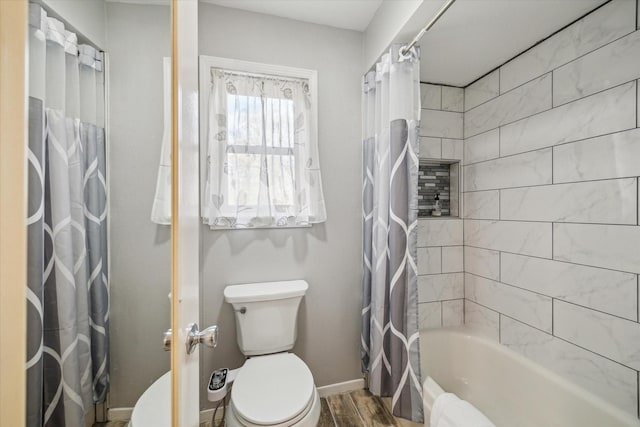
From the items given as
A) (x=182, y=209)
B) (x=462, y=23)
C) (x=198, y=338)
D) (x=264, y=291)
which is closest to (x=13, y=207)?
(x=182, y=209)

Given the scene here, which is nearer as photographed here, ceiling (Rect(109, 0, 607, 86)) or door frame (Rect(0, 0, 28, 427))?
door frame (Rect(0, 0, 28, 427))

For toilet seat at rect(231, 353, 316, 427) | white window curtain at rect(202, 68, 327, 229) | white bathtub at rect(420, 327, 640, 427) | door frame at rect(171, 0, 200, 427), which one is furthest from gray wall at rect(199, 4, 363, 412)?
door frame at rect(171, 0, 200, 427)

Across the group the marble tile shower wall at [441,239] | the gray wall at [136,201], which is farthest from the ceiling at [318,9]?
the gray wall at [136,201]

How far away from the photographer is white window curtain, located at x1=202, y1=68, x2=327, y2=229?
1.45 metres

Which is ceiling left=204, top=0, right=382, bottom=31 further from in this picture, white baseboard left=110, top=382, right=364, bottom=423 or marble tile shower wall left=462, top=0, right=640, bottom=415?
white baseboard left=110, top=382, right=364, bottom=423

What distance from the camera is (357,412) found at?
1.52 metres

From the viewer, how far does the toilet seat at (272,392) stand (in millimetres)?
964

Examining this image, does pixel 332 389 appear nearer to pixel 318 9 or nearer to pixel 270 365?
pixel 270 365

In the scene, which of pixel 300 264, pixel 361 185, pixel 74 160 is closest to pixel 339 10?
pixel 361 185

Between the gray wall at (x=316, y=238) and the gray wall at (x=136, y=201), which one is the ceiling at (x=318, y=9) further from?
the gray wall at (x=136, y=201)

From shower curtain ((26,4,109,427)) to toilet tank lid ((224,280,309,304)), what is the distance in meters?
0.96

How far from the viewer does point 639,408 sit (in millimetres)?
1003

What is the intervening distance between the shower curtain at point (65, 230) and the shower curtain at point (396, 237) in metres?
1.18

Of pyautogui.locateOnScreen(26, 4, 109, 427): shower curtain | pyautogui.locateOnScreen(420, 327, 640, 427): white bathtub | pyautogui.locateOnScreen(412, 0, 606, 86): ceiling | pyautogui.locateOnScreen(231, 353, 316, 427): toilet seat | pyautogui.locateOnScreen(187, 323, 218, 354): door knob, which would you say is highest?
pyautogui.locateOnScreen(412, 0, 606, 86): ceiling
